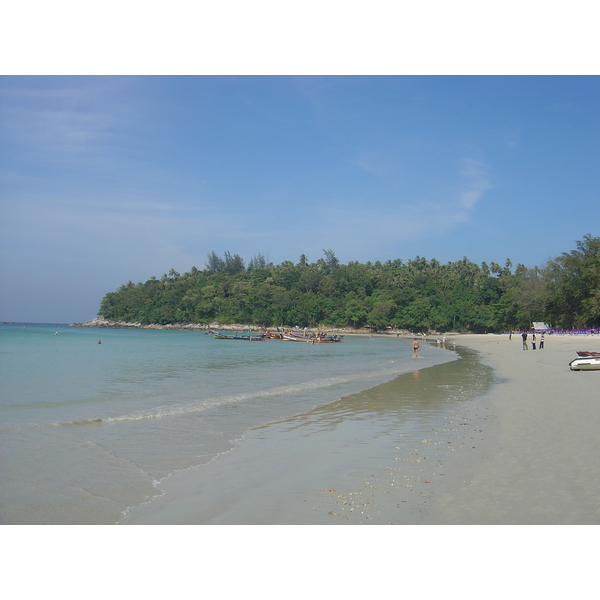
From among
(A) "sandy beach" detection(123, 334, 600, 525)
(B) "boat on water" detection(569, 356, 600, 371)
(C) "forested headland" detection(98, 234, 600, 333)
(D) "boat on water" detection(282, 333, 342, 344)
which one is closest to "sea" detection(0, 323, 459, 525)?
(A) "sandy beach" detection(123, 334, 600, 525)

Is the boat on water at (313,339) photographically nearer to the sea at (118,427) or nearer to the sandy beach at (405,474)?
the sea at (118,427)

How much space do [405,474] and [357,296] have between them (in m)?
131

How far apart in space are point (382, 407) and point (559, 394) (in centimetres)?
545

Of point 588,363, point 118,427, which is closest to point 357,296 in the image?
point 588,363

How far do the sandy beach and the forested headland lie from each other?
233 feet

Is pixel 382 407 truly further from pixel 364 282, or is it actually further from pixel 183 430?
pixel 364 282

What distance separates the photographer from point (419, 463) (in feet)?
24.8

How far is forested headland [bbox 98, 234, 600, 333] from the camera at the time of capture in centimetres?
8954

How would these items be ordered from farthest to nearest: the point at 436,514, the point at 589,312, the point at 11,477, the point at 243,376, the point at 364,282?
1. the point at 364,282
2. the point at 589,312
3. the point at 243,376
4. the point at 11,477
5. the point at 436,514

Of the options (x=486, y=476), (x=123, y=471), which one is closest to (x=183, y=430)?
(x=123, y=471)

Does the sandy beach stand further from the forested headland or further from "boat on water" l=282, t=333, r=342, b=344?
the forested headland

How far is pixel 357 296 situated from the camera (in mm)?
136875

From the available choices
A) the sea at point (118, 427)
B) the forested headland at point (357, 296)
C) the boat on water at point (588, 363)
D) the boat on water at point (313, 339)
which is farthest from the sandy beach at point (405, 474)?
the forested headland at point (357, 296)

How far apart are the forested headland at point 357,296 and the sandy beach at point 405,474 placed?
2790 inches
